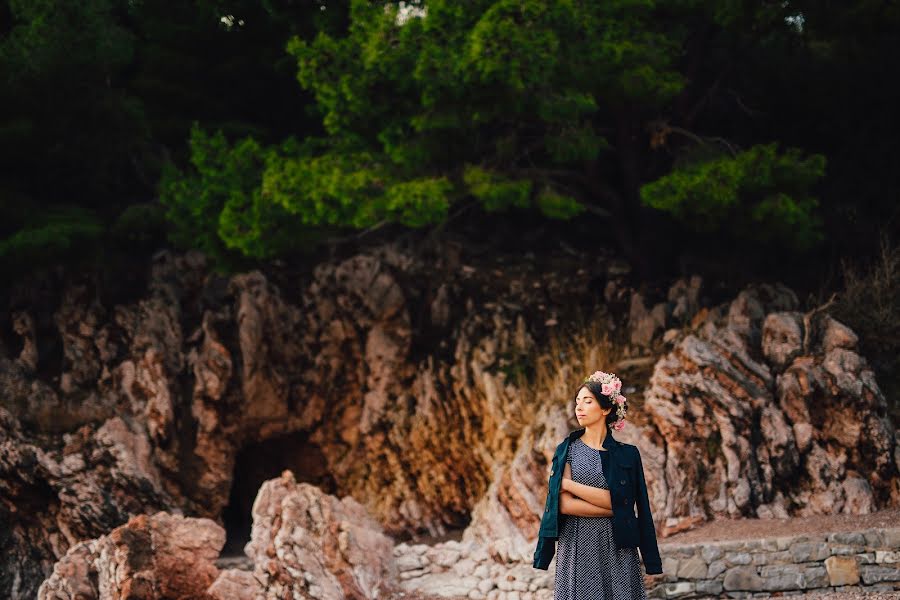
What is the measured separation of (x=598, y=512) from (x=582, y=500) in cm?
10

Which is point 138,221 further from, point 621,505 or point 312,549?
point 621,505

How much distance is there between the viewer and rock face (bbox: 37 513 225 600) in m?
8.65

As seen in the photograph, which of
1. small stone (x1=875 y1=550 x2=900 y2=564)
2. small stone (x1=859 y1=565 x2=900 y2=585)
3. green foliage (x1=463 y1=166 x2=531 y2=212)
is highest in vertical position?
green foliage (x1=463 y1=166 x2=531 y2=212)

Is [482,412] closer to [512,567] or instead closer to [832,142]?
[512,567]

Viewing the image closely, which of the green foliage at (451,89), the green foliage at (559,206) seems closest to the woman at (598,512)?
the green foliage at (451,89)

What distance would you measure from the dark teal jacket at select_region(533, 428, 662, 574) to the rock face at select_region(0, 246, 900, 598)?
13.3 ft

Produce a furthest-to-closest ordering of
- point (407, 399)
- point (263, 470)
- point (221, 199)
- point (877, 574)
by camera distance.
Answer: point (263, 470) < point (407, 399) < point (221, 199) < point (877, 574)

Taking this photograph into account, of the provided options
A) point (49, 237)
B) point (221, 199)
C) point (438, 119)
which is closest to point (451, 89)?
point (438, 119)

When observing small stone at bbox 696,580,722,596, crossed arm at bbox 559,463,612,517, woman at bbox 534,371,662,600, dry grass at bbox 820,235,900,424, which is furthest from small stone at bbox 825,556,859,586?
crossed arm at bbox 559,463,612,517

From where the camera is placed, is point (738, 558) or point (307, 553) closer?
point (738, 558)

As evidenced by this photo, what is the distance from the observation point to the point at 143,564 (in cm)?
873

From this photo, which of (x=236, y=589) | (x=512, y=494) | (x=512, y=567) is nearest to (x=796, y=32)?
(x=512, y=494)

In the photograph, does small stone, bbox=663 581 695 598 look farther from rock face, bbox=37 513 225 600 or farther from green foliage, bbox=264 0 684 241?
green foliage, bbox=264 0 684 241

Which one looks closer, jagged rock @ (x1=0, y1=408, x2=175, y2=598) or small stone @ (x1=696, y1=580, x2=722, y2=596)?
small stone @ (x1=696, y1=580, x2=722, y2=596)
